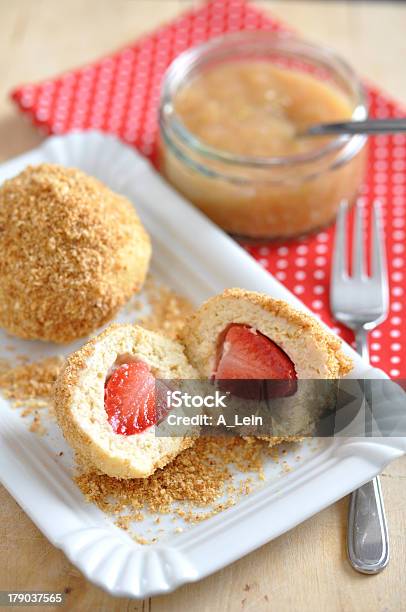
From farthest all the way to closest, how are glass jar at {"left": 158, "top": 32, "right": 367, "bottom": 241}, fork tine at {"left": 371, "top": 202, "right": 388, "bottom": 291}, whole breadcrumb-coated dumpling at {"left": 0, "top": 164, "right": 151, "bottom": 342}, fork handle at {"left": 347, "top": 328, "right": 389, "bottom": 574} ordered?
glass jar at {"left": 158, "top": 32, "right": 367, "bottom": 241} → fork tine at {"left": 371, "top": 202, "right": 388, "bottom": 291} → whole breadcrumb-coated dumpling at {"left": 0, "top": 164, "right": 151, "bottom": 342} → fork handle at {"left": 347, "top": 328, "right": 389, "bottom": 574}

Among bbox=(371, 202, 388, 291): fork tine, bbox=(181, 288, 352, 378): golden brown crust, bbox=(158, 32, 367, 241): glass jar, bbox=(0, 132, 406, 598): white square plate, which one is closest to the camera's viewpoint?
bbox=(0, 132, 406, 598): white square plate

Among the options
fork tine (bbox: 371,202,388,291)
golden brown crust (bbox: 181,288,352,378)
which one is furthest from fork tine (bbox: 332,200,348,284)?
golden brown crust (bbox: 181,288,352,378)

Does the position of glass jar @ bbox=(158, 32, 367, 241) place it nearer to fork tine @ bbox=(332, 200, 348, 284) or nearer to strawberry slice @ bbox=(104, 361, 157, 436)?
fork tine @ bbox=(332, 200, 348, 284)

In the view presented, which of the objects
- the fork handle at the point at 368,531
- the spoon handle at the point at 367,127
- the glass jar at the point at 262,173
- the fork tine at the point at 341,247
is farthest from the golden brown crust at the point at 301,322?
the spoon handle at the point at 367,127

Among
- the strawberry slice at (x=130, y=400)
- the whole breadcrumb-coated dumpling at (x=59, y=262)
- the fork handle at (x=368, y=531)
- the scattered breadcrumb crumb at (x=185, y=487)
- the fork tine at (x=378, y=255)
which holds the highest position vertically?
the whole breadcrumb-coated dumpling at (x=59, y=262)

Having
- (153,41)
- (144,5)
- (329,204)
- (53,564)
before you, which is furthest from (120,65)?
(53,564)

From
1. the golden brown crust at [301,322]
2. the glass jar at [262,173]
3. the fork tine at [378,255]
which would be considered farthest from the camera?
the glass jar at [262,173]

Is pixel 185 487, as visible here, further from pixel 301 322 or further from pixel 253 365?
pixel 301 322

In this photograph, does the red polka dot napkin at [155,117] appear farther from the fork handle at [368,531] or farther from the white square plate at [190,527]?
the fork handle at [368,531]

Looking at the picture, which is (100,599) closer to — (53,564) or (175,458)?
(53,564)
